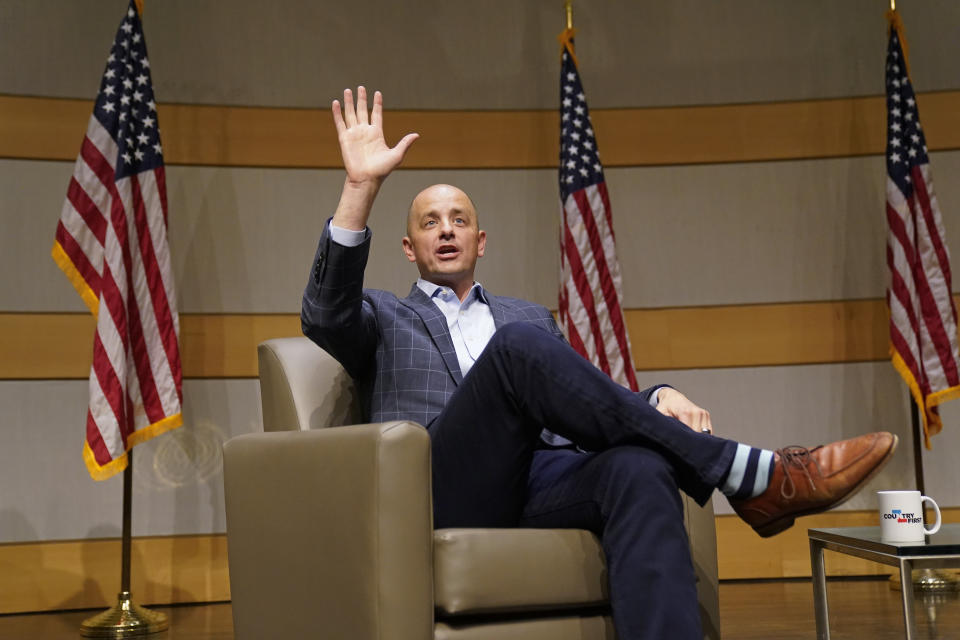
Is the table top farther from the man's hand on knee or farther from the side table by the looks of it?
the man's hand on knee

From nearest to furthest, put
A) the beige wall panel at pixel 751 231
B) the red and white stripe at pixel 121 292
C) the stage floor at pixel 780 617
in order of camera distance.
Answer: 1. the stage floor at pixel 780 617
2. the red and white stripe at pixel 121 292
3. the beige wall panel at pixel 751 231

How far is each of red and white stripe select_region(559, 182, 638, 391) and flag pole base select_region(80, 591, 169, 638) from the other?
69.6 inches

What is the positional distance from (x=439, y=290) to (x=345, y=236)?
0.45m

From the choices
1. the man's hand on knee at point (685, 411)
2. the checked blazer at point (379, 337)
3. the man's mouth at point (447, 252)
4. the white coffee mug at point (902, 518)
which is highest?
the man's mouth at point (447, 252)

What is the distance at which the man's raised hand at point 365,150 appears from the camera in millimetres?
1832

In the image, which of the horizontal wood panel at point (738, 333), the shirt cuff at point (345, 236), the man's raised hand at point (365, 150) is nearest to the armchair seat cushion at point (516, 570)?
the shirt cuff at point (345, 236)

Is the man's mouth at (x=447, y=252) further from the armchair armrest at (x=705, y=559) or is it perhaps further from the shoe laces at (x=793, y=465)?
the shoe laces at (x=793, y=465)

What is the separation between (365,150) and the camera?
1.88m

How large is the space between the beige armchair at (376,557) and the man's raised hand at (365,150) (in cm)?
52

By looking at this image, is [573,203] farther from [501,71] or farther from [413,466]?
[413,466]

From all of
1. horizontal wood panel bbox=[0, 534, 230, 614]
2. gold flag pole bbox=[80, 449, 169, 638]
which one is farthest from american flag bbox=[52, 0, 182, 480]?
horizontal wood panel bbox=[0, 534, 230, 614]

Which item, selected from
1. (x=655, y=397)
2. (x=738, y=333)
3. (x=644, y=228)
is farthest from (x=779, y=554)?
(x=655, y=397)

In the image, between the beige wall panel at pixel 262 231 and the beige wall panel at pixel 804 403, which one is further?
the beige wall panel at pixel 804 403

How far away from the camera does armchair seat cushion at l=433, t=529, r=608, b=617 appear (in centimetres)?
154
